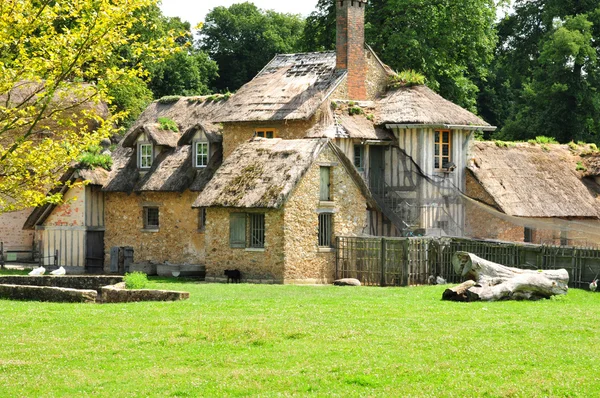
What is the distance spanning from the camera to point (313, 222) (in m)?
34.6

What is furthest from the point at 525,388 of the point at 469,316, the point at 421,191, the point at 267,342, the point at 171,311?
the point at 421,191

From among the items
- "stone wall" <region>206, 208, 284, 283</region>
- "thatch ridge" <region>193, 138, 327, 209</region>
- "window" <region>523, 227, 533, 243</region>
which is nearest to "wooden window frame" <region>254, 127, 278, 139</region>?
"thatch ridge" <region>193, 138, 327, 209</region>

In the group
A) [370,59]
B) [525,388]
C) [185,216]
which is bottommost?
[525,388]

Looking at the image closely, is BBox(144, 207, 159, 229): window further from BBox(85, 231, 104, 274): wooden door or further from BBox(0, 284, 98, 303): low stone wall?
BBox(0, 284, 98, 303): low stone wall

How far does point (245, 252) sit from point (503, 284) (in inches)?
425

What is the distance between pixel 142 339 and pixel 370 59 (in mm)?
23980

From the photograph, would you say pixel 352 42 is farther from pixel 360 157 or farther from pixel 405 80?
pixel 360 157

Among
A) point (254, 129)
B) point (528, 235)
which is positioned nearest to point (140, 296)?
point (254, 129)

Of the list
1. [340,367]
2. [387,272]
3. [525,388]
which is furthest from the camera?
[387,272]

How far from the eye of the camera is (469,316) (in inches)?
888

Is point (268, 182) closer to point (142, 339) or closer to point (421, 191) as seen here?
point (421, 191)

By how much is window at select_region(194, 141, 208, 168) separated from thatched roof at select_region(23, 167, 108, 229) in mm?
4233

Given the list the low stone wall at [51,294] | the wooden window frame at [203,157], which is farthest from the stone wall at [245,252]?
the low stone wall at [51,294]

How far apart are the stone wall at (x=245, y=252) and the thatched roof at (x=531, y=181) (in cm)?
1055
